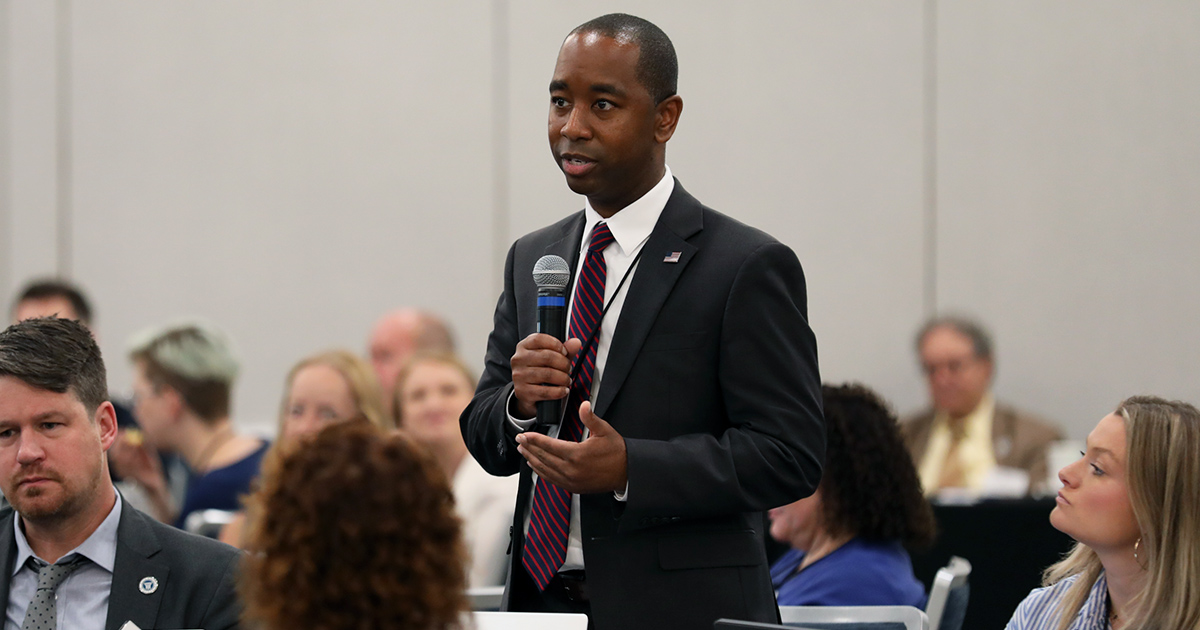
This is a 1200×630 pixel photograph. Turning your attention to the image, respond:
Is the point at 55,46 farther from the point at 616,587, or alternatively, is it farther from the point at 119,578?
the point at 616,587

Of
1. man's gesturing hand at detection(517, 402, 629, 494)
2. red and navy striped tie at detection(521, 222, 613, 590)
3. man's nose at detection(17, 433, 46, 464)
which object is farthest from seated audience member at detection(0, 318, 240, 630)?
man's gesturing hand at detection(517, 402, 629, 494)

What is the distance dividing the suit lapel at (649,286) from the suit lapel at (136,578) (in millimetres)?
742

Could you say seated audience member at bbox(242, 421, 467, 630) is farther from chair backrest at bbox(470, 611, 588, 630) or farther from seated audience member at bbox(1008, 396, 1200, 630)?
seated audience member at bbox(1008, 396, 1200, 630)

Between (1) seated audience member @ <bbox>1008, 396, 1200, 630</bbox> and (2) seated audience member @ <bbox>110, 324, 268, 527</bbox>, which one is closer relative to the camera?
(1) seated audience member @ <bbox>1008, 396, 1200, 630</bbox>

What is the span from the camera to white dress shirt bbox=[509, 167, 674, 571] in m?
1.78

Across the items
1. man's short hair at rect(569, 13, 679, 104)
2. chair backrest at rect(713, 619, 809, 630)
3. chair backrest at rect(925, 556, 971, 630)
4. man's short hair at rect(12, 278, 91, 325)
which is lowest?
chair backrest at rect(925, 556, 971, 630)

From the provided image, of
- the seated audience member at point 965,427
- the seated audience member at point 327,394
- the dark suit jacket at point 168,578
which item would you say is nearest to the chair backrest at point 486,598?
the dark suit jacket at point 168,578

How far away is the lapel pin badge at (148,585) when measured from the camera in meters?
1.92

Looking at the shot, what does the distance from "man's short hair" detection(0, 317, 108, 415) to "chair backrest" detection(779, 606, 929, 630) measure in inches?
47.7

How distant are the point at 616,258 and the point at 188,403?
2.80 meters

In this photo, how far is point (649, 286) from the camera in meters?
1.78

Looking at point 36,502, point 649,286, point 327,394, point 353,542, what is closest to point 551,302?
point 649,286

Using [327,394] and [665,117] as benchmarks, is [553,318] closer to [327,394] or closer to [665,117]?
[665,117]

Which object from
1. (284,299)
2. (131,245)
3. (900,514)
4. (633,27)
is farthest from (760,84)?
(633,27)
